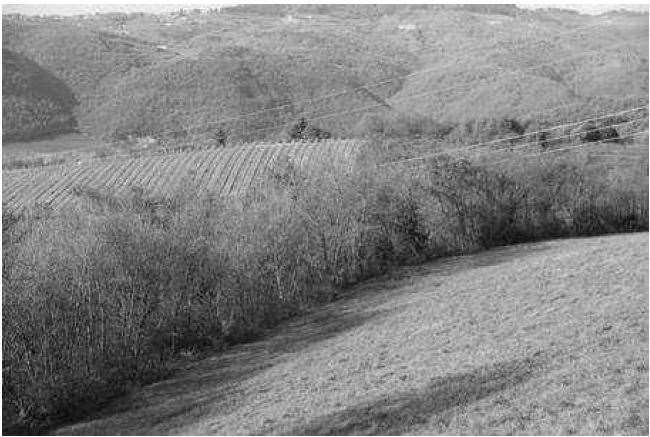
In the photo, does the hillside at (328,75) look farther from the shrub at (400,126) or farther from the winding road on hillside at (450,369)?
the winding road on hillside at (450,369)

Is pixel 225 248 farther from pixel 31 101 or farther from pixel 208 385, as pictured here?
pixel 31 101

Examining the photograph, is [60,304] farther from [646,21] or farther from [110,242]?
[646,21]

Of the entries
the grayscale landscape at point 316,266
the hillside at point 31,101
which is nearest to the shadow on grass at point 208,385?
the grayscale landscape at point 316,266

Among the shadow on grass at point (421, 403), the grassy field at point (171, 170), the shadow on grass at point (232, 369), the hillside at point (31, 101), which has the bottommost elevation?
the shadow on grass at point (232, 369)

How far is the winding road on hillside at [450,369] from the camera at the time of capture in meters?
11.4

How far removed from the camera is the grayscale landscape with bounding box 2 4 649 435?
14023 mm

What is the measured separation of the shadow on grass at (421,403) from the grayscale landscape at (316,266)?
0.22ft

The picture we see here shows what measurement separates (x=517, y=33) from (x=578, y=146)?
94701mm

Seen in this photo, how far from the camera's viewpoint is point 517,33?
455ft

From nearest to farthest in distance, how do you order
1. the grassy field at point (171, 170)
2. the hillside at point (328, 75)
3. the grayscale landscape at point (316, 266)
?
the grayscale landscape at point (316, 266), the grassy field at point (171, 170), the hillside at point (328, 75)

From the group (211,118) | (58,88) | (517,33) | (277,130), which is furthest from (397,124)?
(517,33)

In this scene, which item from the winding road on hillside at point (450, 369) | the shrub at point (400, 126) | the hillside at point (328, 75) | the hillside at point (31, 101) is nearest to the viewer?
the winding road on hillside at point (450, 369)

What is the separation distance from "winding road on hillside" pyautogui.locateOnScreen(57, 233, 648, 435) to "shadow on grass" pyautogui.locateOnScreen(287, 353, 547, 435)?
0.04 metres

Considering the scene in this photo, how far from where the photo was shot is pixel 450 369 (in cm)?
1509
